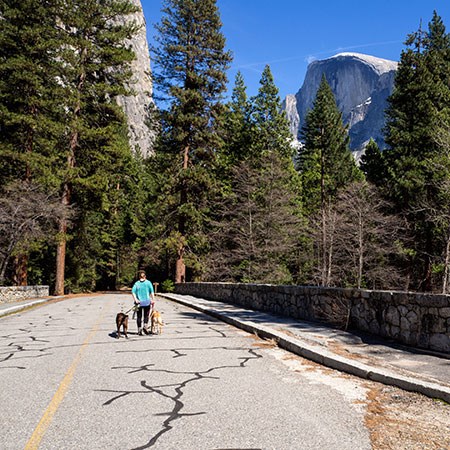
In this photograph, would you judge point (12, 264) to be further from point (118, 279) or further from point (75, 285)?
point (118, 279)

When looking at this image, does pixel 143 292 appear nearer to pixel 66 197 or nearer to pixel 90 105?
pixel 66 197

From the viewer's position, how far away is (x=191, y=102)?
33.2 metres

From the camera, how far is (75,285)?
135 feet

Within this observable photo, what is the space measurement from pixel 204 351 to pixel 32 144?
82.2 feet

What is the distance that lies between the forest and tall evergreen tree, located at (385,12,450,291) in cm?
9

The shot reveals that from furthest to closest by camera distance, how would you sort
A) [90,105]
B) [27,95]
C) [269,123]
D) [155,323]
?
[269,123], [90,105], [27,95], [155,323]

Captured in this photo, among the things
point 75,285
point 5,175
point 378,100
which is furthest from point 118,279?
point 378,100

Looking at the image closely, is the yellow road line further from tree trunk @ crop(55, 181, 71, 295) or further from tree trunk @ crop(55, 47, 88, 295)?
tree trunk @ crop(55, 47, 88, 295)

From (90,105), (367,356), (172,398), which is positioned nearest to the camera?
(172,398)

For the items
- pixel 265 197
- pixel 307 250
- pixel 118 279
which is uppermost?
pixel 265 197

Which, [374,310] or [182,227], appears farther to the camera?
[182,227]

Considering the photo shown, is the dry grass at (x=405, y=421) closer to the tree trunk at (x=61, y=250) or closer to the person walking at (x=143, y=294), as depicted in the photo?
the person walking at (x=143, y=294)

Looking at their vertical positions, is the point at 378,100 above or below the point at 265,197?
above

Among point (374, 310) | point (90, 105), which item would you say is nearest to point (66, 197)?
point (90, 105)
